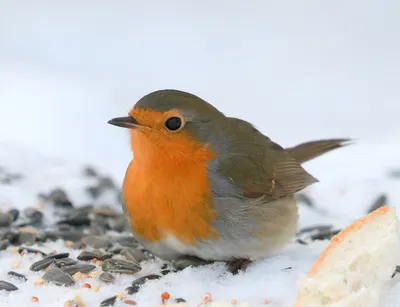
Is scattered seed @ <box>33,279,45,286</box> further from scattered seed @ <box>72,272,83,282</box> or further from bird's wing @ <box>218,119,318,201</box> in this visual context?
bird's wing @ <box>218,119,318,201</box>

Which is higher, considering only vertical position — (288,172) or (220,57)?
(220,57)

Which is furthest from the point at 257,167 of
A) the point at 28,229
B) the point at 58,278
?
the point at 28,229

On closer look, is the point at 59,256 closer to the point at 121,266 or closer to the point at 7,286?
the point at 121,266

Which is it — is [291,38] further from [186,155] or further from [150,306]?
[150,306]

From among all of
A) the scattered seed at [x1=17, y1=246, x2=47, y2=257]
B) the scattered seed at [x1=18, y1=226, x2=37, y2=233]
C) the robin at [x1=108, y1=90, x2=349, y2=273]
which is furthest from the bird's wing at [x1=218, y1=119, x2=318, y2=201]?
the scattered seed at [x1=18, y1=226, x2=37, y2=233]

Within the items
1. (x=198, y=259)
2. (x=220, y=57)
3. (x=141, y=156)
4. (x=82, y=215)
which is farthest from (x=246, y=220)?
(x=220, y=57)

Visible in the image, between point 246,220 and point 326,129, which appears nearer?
point 246,220

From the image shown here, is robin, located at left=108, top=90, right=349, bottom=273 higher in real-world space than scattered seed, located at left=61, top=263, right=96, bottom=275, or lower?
higher
